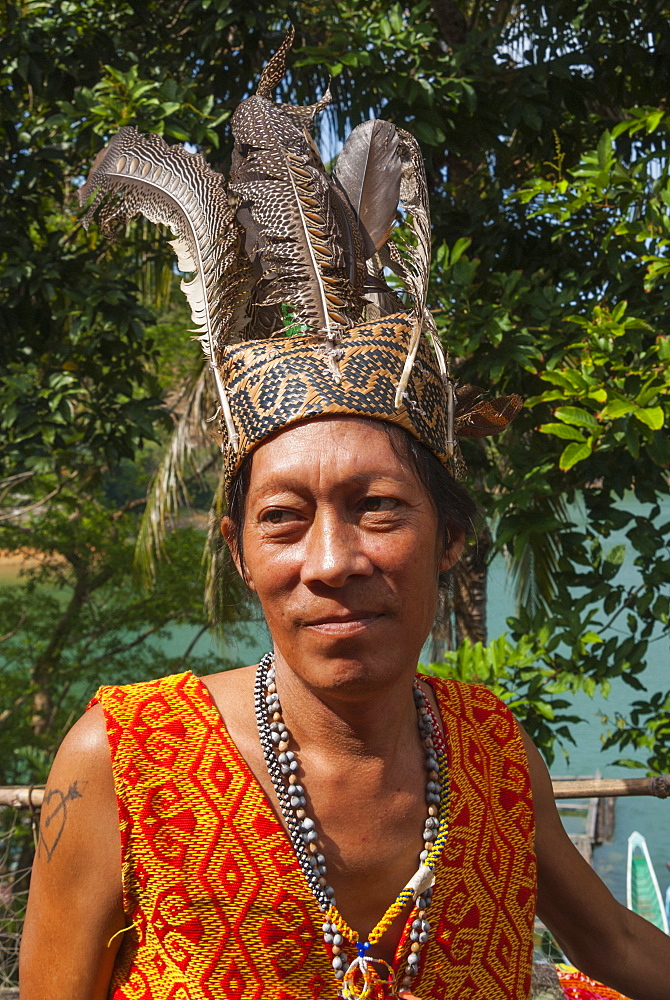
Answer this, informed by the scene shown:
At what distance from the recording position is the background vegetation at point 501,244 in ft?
10.3

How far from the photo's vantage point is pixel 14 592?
34.4 ft

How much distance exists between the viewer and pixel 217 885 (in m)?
1.41

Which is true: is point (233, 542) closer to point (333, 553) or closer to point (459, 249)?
point (333, 553)

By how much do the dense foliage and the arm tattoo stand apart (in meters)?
1.80

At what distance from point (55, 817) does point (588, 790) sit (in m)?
1.54

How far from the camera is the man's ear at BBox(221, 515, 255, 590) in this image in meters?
1.55

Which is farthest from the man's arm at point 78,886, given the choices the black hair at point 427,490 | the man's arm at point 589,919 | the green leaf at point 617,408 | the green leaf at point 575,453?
the green leaf at point 617,408

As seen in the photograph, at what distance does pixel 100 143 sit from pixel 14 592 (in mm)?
7590

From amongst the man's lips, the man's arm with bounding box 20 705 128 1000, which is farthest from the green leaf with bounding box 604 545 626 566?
the man's arm with bounding box 20 705 128 1000

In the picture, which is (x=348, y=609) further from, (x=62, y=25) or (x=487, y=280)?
(x=62, y=25)

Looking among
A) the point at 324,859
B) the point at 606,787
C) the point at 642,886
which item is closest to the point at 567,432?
the point at 606,787

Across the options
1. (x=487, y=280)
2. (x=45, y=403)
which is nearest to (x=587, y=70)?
(x=487, y=280)

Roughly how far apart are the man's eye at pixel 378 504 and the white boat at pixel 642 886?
4.43 meters

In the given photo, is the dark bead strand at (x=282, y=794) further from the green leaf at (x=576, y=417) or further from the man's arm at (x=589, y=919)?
the green leaf at (x=576, y=417)
